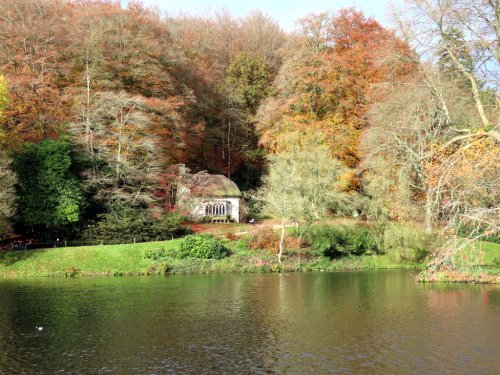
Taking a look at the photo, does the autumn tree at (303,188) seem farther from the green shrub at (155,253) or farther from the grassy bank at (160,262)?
the green shrub at (155,253)

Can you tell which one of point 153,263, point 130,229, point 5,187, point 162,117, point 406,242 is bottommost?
point 153,263

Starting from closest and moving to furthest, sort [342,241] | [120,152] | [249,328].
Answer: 1. [249,328]
2. [342,241]
3. [120,152]

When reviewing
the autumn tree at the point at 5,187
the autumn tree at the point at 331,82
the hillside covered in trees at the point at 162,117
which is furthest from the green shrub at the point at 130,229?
the autumn tree at the point at 331,82

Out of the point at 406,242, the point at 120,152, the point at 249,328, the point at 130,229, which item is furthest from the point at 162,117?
the point at 249,328

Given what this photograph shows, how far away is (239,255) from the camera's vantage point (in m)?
38.0

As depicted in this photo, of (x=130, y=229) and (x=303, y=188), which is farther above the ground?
(x=303, y=188)

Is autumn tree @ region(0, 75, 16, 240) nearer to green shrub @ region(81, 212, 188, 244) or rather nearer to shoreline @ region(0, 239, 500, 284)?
shoreline @ region(0, 239, 500, 284)

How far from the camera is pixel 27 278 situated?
33406 millimetres

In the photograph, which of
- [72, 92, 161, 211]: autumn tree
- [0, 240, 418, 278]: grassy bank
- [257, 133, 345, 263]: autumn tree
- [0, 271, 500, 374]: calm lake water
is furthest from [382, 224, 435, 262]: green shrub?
[72, 92, 161, 211]: autumn tree

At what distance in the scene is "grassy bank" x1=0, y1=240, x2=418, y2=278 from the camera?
35062 mm

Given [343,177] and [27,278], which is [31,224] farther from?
[343,177]

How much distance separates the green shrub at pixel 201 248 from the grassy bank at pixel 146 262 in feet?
1.75

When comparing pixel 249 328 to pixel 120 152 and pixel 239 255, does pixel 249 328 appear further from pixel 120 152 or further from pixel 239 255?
pixel 120 152

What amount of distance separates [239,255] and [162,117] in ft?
50.9
